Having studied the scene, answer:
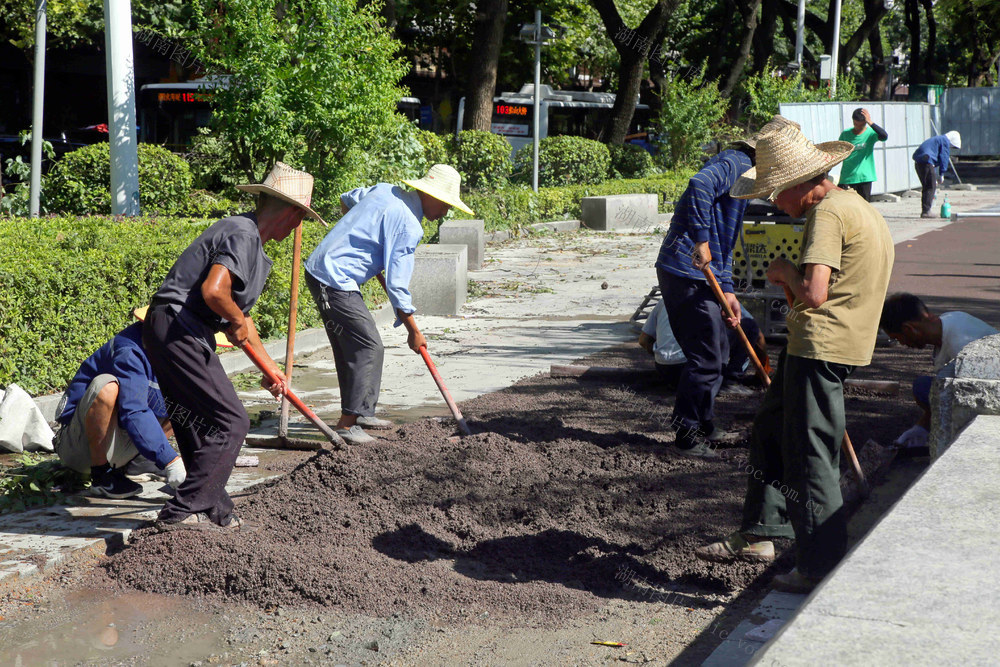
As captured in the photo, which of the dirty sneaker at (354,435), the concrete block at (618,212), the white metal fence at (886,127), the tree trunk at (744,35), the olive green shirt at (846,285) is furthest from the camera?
the tree trunk at (744,35)

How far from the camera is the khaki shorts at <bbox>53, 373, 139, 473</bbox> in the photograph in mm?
4984

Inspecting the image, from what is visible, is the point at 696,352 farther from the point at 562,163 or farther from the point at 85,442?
the point at 562,163

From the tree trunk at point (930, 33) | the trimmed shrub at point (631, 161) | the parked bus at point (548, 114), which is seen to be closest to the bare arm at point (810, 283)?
the trimmed shrub at point (631, 161)

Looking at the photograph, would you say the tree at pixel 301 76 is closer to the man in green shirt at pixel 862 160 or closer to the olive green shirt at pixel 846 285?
the man in green shirt at pixel 862 160

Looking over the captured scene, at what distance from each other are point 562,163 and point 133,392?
19.6m

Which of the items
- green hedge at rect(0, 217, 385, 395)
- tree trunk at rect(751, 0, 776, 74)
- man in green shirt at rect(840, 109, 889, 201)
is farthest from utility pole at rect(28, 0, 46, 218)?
tree trunk at rect(751, 0, 776, 74)

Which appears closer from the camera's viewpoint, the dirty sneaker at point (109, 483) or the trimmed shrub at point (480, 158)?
the dirty sneaker at point (109, 483)

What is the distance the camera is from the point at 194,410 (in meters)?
4.59

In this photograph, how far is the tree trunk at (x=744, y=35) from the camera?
3045 cm

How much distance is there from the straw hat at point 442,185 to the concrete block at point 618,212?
14.3m

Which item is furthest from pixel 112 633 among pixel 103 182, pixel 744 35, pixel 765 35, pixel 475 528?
pixel 765 35

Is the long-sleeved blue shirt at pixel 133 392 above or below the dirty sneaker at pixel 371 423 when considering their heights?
above

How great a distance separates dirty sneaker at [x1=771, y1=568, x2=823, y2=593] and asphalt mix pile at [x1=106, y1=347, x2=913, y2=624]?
0.20 metres

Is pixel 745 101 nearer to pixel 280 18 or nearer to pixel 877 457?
pixel 280 18
